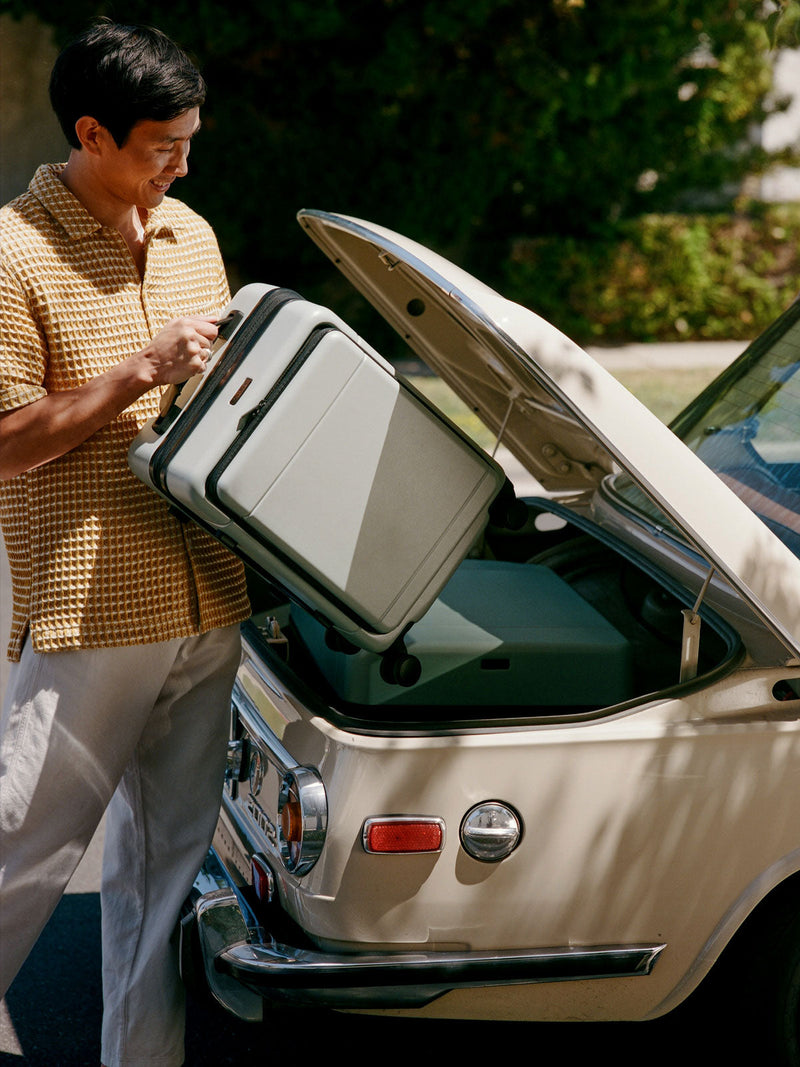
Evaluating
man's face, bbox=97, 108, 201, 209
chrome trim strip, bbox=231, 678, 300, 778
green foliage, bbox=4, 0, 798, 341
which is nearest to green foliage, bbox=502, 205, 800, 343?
green foliage, bbox=4, 0, 798, 341

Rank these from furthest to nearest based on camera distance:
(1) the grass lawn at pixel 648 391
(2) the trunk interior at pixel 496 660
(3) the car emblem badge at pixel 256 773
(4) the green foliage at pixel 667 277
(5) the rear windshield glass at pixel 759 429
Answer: (4) the green foliage at pixel 667 277, (1) the grass lawn at pixel 648 391, (5) the rear windshield glass at pixel 759 429, (3) the car emblem badge at pixel 256 773, (2) the trunk interior at pixel 496 660

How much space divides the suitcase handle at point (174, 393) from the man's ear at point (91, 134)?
381mm

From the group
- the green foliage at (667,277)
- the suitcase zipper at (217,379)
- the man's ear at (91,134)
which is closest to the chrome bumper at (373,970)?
the suitcase zipper at (217,379)

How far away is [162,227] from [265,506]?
678mm

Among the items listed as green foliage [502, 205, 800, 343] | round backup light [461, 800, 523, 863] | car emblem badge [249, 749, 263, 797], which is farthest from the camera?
green foliage [502, 205, 800, 343]

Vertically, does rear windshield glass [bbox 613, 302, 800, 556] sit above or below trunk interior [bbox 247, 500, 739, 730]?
above

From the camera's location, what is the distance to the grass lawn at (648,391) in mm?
9910

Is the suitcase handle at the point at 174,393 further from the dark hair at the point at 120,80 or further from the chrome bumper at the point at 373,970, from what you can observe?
the chrome bumper at the point at 373,970

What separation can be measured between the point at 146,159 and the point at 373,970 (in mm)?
1542

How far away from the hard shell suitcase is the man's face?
0.26 m

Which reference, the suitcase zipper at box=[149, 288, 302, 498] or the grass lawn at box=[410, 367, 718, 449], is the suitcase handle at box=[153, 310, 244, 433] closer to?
the suitcase zipper at box=[149, 288, 302, 498]

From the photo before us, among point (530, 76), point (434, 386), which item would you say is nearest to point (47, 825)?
point (434, 386)

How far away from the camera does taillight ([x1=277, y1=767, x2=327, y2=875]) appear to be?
2396 millimetres

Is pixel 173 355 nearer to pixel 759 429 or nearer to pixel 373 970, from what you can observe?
pixel 373 970
